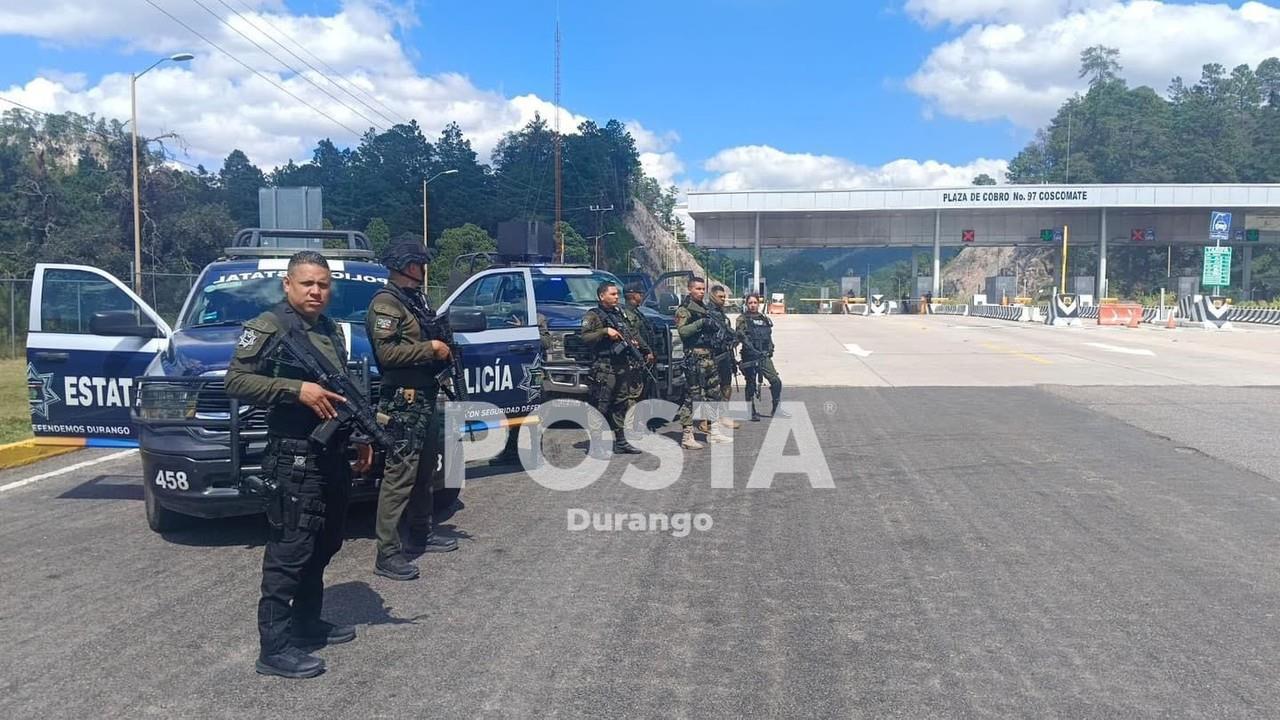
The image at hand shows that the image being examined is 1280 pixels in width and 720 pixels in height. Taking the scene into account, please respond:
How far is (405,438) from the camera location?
19.1 ft

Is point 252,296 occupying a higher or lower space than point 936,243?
lower

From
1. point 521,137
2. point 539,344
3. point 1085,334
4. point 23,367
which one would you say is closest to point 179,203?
point 23,367

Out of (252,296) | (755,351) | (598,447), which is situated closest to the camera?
(252,296)

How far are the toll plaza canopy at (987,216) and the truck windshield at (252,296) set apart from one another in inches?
2185

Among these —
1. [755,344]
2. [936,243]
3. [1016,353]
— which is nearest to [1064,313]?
[1016,353]

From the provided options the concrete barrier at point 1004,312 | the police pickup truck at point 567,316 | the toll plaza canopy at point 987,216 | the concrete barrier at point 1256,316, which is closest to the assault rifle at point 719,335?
the police pickup truck at point 567,316

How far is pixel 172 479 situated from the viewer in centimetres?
625

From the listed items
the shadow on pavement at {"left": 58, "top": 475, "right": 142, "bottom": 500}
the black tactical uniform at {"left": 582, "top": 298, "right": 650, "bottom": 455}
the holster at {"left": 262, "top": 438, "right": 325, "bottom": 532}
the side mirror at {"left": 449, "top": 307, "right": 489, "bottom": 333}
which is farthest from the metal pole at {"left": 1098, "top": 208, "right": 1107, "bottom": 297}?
the holster at {"left": 262, "top": 438, "right": 325, "bottom": 532}

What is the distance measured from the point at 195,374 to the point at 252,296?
1.76m

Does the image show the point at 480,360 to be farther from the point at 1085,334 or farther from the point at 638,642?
the point at 1085,334

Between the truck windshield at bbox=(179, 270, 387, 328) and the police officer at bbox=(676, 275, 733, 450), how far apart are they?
342cm

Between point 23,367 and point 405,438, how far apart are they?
17.7 metres

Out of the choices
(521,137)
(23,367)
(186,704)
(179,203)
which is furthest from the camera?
(521,137)

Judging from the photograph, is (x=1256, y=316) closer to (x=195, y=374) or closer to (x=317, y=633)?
(x=195, y=374)
